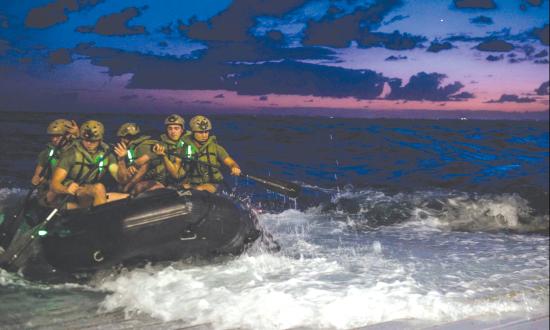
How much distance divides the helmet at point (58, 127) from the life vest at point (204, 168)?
2.89 ft

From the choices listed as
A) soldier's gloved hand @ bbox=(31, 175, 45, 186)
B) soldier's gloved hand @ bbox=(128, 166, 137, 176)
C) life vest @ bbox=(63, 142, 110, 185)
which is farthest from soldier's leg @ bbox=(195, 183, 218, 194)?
soldier's gloved hand @ bbox=(31, 175, 45, 186)

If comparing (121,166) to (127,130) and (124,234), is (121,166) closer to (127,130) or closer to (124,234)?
(127,130)

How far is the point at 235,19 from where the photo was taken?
241 inches

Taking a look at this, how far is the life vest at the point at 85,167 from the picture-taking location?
2.99m

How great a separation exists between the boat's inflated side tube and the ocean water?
0.13 meters

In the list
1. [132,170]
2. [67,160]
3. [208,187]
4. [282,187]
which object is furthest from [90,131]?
[282,187]

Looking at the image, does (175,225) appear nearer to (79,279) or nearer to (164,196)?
(164,196)

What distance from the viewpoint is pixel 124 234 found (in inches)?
109

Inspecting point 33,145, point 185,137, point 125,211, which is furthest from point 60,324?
point 33,145

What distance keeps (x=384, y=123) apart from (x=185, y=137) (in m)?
21.0

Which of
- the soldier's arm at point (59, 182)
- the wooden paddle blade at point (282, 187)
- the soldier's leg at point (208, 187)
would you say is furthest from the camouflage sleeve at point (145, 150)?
the wooden paddle blade at point (282, 187)

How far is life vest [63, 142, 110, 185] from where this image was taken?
2.99 metres

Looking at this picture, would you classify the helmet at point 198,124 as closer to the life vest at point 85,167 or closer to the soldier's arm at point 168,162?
the soldier's arm at point 168,162

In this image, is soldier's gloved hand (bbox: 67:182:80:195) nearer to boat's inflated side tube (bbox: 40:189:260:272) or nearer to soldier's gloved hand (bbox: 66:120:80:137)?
boat's inflated side tube (bbox: 40:189:260:272)
